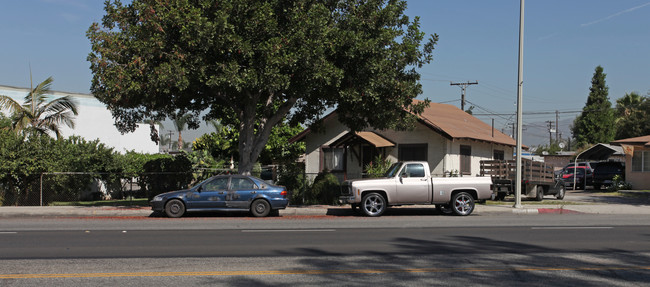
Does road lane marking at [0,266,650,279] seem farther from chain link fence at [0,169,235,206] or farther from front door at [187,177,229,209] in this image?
chain link fence at [0,169,235,206]

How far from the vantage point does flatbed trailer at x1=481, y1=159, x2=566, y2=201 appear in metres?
23.4

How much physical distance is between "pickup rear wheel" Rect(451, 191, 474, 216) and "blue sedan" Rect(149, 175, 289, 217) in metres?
5.54

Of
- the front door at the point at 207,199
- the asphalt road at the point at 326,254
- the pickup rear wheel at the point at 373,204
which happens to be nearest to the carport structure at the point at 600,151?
the pickup rear wheel at the point at 373,204

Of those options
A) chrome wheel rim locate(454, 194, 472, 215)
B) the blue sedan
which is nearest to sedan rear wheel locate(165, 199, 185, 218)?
the blue sedan

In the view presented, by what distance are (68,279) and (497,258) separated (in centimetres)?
648

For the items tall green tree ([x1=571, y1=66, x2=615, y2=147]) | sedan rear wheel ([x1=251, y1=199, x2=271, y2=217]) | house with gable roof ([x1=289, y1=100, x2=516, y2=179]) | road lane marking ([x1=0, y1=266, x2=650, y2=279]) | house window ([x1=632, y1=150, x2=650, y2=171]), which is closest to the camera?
road lane marking ([x1=0, y1=266, x2=650, y2=279])

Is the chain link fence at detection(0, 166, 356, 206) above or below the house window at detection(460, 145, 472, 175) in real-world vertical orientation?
below

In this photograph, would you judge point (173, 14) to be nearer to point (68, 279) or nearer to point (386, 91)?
point (386, 91)

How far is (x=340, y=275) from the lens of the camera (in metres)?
7.93

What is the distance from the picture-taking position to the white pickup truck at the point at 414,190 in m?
18.2

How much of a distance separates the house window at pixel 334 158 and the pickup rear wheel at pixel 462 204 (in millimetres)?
10529

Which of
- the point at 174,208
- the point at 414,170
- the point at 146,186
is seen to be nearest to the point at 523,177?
the point at 414,170

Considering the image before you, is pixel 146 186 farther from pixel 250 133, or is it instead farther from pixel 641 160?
pixel 641 160

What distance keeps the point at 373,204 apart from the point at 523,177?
9062 millimetres
